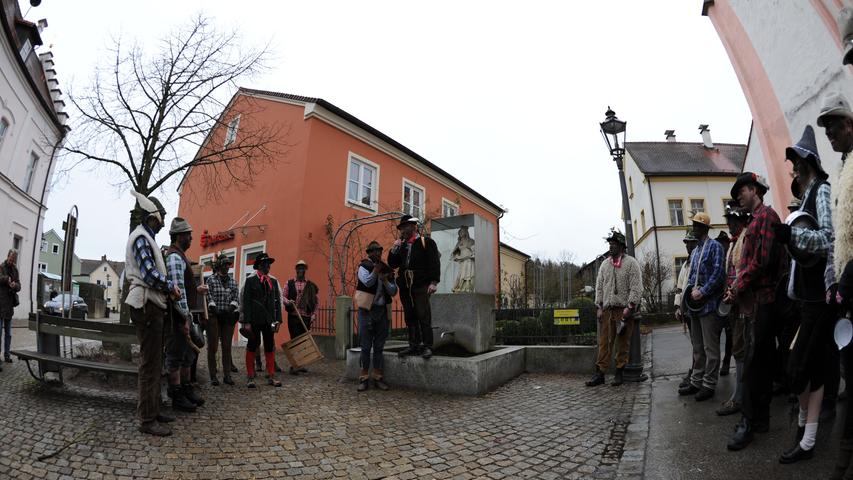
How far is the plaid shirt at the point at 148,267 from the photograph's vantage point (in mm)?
3939

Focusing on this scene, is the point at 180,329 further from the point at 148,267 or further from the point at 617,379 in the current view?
the point at 617,379

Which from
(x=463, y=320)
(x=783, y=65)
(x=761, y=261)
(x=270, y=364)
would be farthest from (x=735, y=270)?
(x=270, y=364)

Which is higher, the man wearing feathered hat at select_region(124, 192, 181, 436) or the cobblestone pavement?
the man wearing feathered hat at select_region(124, 192, 181, 436)

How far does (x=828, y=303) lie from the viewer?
2.42m

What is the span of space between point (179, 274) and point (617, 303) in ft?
17.8

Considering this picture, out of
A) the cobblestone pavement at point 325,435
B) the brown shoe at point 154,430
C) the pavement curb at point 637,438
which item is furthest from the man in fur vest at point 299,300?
the pavement curb at point 637,438

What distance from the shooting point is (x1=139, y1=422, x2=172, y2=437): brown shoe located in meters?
3.71

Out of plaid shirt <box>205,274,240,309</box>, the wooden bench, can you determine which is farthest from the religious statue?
the wooden bench

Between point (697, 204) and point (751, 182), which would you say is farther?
point (697, 204)

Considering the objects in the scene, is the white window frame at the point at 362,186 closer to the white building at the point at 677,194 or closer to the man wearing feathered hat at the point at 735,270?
the man wearing feathered hat at the point at 735,270

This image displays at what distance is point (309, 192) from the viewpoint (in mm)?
13039

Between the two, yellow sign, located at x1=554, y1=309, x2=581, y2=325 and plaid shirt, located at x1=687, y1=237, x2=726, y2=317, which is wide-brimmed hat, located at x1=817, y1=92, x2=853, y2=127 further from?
yellow sign, located at x1=554, y1=309, x2=581, y2=325

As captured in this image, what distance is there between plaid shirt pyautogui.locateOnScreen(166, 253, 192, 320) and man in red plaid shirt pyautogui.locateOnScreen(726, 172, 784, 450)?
491 cm

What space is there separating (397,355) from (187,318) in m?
2.80
